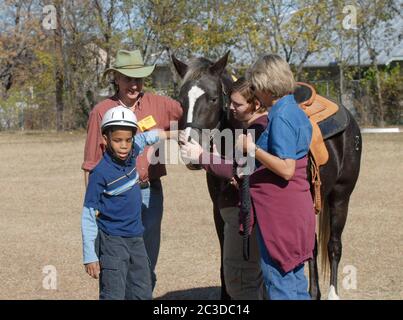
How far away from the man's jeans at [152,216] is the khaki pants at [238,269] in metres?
0.50

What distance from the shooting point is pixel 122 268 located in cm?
423

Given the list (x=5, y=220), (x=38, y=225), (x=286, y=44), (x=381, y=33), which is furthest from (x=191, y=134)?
(x=381, y=33)

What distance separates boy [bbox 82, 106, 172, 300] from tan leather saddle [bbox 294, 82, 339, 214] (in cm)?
152

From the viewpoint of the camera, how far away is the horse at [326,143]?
16.8 ft

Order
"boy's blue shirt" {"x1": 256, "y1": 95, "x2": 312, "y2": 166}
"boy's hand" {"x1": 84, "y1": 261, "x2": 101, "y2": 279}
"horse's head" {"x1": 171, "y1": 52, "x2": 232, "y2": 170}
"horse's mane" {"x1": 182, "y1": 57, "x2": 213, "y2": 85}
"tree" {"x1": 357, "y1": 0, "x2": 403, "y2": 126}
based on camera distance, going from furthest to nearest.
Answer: "tree" {"x1": 357, "y1": 0, "x2": 403, "y2": 126}, "horse's mane" {"x1": 182, "y1": 57, "x2": 213, "y2": 85}, "horse's head" {"x1": 171, "y1": 52, "x2": 232, "y2": 170}, "boy's hand" {"x1": 84, "y1": 261, "x2": 101, "y2": 279}, "boy's blue shirt" {"x1": 256, "y1": 95, "x2": 312, "y2": 166}

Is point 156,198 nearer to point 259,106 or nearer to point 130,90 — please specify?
point 130,90

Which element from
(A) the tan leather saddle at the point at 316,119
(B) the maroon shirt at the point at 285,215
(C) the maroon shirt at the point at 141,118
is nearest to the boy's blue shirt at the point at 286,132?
(B) the maroon shirt at the point at 285,215

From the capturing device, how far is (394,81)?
2903 centimetres

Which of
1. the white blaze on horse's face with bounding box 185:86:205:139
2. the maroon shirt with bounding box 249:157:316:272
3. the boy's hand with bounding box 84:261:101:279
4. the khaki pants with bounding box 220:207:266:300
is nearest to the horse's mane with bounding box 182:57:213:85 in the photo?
the white blaze on horse's face with bounding box 185:86:205:139

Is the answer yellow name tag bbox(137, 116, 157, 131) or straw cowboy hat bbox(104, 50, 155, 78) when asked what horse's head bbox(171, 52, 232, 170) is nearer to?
yellow name tag bbox(137, 116, 157, 131)

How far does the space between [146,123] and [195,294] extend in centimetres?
207

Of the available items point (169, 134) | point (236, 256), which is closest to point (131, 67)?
point (169, 134)

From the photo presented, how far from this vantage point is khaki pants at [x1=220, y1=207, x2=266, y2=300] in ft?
15.7

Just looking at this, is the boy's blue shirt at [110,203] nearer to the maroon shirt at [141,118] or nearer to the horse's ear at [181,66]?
the maroon shirt at [141,118]
